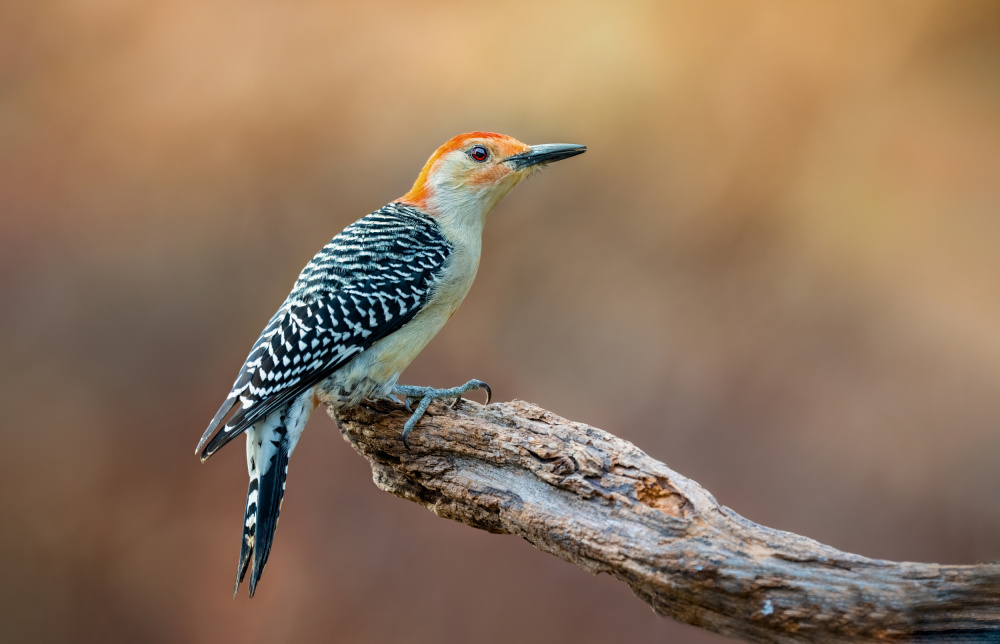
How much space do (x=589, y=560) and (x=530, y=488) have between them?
0.34m

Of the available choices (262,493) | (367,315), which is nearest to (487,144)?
(367,315)

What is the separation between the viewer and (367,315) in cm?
314

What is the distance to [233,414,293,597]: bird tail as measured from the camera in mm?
2910

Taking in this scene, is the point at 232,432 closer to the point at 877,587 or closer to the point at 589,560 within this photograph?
the point at 589,560

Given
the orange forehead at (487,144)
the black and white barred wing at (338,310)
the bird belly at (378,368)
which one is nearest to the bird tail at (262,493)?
the black and white barred wing at (338,310)

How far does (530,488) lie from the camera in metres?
2.72

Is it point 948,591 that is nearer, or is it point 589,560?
point 948,591

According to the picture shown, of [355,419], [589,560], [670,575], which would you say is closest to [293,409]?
[355,419]

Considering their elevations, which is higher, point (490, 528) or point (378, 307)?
point (378, 307)

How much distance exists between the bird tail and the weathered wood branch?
15.3 inches

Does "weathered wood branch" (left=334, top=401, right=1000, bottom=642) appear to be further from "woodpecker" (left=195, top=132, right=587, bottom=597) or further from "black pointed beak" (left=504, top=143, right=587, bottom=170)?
"black pointed beak" (left=504, top=143, right=587, bottom=170)

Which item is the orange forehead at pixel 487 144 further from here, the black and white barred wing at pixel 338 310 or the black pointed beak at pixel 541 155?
the black and white barred wing at pixel 338 310

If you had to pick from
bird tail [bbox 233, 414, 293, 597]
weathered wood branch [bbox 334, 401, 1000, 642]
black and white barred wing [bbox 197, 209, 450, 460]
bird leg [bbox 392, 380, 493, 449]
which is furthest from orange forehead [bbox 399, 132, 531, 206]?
bird tail [bbox 233, 414, 293, 597]

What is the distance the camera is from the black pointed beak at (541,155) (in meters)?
3.61
